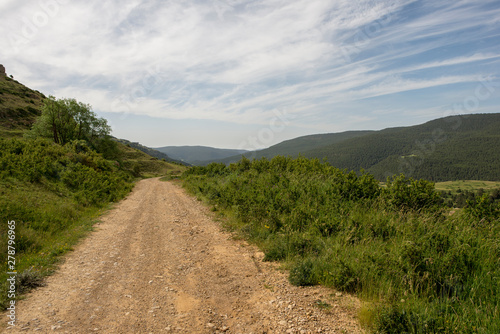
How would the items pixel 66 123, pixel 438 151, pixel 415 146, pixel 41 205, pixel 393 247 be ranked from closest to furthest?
1. pixel 393 247
2. pixel 41 205
3. pixel 66 123
4. pixel 438 151
5. pixel 415 146

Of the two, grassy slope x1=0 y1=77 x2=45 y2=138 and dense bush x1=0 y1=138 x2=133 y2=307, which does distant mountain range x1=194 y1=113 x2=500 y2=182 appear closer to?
grassy slope x1=0 y1=77 x2=45 y2=138

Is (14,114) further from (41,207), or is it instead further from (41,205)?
(41,207)

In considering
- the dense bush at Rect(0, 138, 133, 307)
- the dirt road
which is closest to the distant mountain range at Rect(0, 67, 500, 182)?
the dense bush at Rect(0, 138, 133, 307)

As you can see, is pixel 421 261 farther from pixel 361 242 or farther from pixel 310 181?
pixel 310 181

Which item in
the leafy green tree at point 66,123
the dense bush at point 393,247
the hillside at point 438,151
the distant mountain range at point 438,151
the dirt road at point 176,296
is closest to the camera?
the dense bush at point 393,247

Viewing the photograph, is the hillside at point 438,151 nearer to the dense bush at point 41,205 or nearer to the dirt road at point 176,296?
the dense bush at point 41,205

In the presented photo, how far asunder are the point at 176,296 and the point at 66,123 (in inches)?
1849

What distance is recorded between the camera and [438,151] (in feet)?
412

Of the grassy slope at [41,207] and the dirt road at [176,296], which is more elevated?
the grassy slope at [41,207]

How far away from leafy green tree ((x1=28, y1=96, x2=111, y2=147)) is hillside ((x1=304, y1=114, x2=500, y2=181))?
78403mm

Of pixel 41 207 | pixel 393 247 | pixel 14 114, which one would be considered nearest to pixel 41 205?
pixel 41 207

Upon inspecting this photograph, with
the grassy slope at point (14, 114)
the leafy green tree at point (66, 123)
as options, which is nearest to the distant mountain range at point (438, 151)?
the leafy green tree at point (66, 123)

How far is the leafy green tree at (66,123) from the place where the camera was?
3644cm

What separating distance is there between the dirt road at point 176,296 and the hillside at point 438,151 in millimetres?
82654
